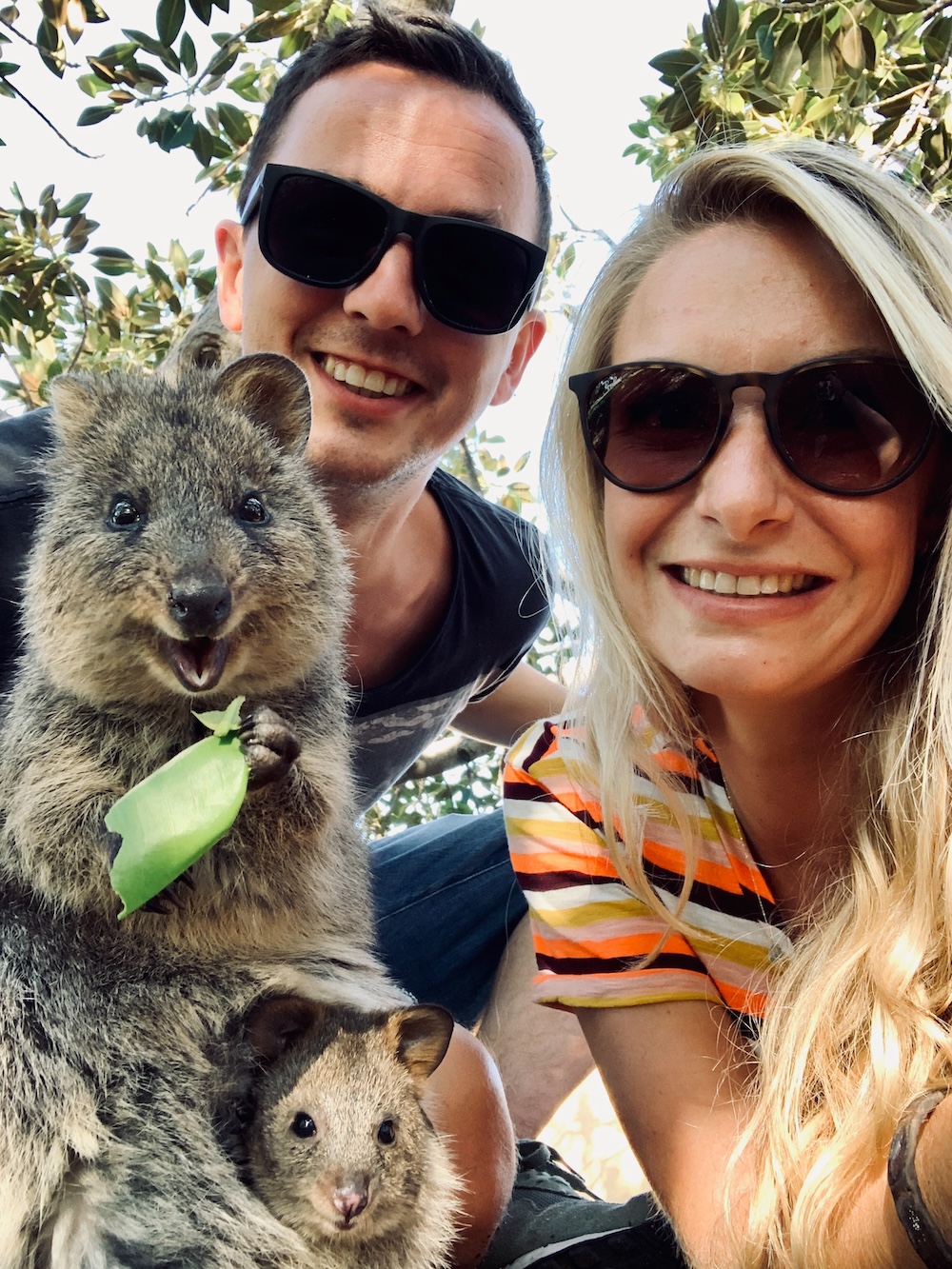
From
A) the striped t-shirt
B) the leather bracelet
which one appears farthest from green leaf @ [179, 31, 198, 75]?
the leather bracelet

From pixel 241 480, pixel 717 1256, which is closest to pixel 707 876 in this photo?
pixel 717 1256

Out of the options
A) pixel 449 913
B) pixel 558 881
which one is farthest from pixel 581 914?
pixel 449 913

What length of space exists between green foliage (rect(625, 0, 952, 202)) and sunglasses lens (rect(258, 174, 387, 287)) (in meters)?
1.06

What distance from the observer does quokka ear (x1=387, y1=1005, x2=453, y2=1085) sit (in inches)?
86.2

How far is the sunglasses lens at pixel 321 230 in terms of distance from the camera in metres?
2.58

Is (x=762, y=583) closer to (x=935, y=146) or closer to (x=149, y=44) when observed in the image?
(x=935, y=146)

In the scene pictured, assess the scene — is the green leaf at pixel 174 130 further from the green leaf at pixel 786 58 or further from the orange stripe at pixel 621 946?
the orange stripe at pixel 621 946

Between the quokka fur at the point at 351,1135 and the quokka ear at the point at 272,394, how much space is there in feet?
4.10

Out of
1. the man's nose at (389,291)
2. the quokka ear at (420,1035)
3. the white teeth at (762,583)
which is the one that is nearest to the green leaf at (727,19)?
the man's nose at (389,291)

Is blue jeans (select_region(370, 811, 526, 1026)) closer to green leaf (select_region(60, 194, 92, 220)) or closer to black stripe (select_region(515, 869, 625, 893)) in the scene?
black stripe (select_region(515, 869, 625, 893))

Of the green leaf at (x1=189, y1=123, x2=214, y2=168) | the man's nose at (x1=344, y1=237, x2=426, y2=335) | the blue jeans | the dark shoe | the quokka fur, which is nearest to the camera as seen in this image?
the quokka fur

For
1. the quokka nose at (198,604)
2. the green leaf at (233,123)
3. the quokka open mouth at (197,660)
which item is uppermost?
the green leaf at (233,123)

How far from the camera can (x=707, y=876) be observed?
A: 93.4 inches

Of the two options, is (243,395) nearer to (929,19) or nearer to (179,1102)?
(179,1102)
